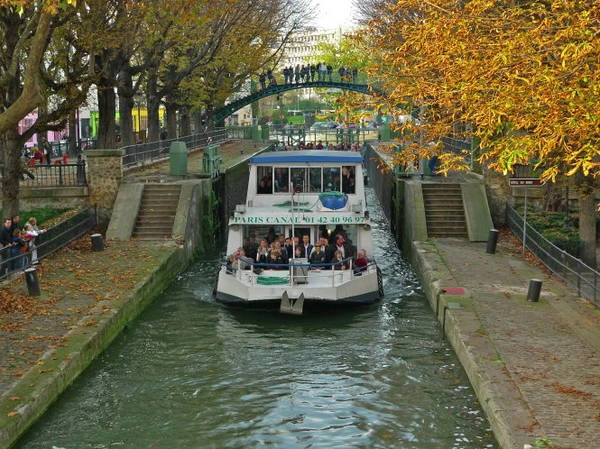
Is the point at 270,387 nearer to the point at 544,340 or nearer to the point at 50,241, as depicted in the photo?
the point at 544,340

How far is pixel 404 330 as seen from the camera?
68.2 ft

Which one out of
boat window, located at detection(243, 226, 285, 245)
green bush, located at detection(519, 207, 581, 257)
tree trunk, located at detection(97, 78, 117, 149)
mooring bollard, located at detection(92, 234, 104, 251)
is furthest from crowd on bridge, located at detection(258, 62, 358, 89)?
boat window, located at detection(243, 226, 285, 245)

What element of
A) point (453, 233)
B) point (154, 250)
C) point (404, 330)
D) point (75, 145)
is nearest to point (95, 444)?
point (404, 330)

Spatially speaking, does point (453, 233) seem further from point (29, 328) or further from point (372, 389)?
point (29, 328)

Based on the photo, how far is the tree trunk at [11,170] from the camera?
85.7ft

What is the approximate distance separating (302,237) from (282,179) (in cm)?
445

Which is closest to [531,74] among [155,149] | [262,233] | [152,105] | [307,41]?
[262,233]

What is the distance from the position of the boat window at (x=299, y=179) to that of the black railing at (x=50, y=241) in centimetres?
748

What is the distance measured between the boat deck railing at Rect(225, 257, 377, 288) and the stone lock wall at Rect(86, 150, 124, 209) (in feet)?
34.7

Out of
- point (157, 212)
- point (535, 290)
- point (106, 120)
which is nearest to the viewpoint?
point (535, 290)

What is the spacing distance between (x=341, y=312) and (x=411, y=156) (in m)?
5.26

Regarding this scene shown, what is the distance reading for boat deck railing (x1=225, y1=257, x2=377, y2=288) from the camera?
2173 cm

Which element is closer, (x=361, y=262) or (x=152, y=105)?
(x=361, y=262)

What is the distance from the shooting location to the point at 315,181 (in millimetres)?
27750
